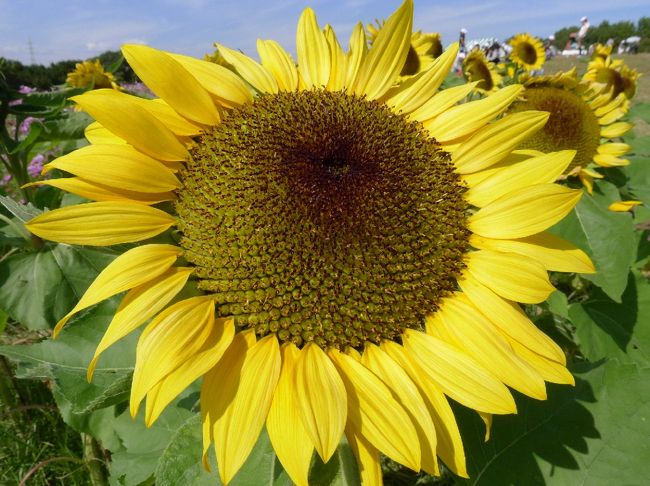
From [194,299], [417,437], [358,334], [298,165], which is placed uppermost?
[298,165]

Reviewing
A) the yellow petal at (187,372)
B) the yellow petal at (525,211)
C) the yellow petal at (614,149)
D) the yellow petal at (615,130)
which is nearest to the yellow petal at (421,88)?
the yellow petal at (525,211)

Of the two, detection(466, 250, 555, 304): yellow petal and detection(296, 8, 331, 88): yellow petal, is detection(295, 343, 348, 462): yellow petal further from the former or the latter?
detection(296, 8, 331, 88): yellow petal

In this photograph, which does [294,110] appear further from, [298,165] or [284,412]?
[284,412]

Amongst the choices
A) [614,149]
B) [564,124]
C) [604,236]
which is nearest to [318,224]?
[604,236]

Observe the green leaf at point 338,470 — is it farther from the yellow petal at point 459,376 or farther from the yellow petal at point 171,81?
the yellow petal at point 171,81

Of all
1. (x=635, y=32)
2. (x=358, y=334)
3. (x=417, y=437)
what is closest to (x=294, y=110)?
(x=358, y=334)

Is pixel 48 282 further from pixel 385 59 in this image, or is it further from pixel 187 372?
pixel 385 59

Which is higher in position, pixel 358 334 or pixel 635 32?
pixel 635 32
